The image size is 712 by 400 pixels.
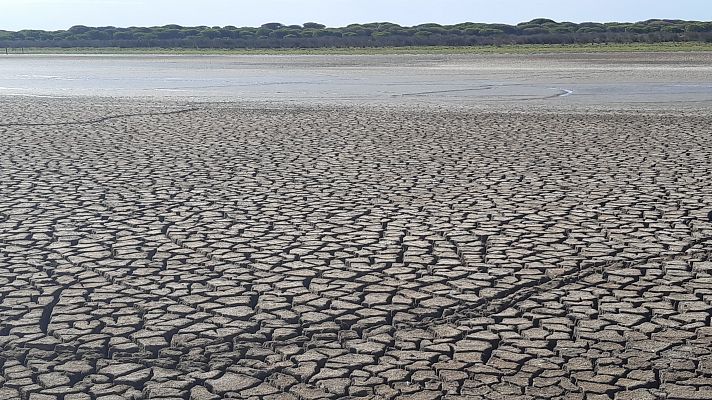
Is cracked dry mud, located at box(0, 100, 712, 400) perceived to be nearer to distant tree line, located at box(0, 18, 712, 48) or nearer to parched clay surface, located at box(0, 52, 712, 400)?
parched clay surface, located at box(0, 52, 712, 400)

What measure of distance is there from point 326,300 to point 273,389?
1.17 m

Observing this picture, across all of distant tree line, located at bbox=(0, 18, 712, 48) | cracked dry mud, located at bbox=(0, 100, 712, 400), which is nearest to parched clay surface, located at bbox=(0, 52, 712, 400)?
cracked dry mud, located at bbox=(0, 100, 712, 400)

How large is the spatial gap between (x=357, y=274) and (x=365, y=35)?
316ft

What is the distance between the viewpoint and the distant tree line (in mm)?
76062

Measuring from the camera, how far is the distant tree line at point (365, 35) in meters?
76.1

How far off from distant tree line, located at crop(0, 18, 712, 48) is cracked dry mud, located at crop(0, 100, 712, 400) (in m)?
62.0

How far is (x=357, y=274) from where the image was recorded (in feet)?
17.3

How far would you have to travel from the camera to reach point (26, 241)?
6062 mm

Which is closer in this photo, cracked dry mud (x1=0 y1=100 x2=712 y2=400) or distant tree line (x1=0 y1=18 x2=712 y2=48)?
cracked dry mud (x1=0 y1=100 x2=712 y2=400)

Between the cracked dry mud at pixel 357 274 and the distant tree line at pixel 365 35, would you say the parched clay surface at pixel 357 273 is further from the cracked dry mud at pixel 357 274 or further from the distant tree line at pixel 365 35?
the distant tree line at pixel 365 35

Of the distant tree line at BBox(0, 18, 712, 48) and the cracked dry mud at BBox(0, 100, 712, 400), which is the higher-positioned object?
the cracked dry mud at BBox(0, 100, 712, 400)

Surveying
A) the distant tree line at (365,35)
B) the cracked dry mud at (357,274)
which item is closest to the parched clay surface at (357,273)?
the cracked dry mud at (357,274)

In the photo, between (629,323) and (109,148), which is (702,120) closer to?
(109,148)

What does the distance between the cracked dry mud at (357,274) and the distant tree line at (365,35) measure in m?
62.0
